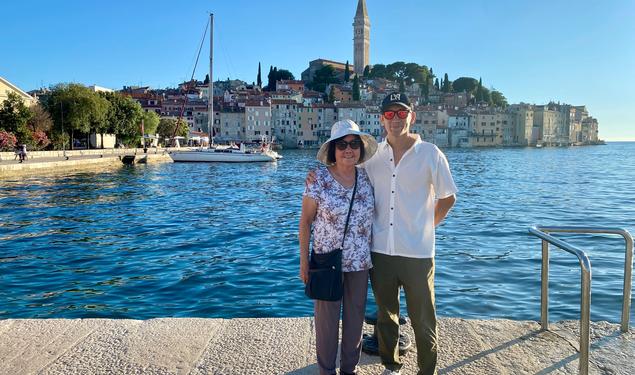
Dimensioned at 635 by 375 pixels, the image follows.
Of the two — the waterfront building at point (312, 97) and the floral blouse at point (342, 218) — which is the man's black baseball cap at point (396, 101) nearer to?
the floral blouse at point (342, 218)

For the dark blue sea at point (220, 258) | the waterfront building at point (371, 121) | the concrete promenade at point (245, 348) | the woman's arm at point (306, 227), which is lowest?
the dark blue sea at point (220, 258)

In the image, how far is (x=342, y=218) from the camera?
10.5 feet

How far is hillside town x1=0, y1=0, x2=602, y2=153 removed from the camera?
104188mm

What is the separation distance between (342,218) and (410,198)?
1.52 ft

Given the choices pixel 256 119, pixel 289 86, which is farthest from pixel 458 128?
pixel 256 119

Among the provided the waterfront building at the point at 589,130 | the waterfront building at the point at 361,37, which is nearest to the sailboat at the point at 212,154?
the waterfront building at the point at 361,37

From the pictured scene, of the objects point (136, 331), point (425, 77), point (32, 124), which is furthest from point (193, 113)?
point (136, 331)

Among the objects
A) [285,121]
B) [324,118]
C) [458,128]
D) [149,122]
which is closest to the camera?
[149,122]

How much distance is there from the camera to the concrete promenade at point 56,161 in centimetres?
3169

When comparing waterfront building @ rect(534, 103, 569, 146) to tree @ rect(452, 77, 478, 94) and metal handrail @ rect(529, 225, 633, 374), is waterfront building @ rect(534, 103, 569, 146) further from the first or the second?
metal handrail @ rect(529, 225, 633, 374)

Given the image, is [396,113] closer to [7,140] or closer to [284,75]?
[7,140]

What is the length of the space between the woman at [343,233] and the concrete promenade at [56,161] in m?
31.4

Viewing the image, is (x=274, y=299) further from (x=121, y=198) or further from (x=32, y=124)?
(x=32, y=124)

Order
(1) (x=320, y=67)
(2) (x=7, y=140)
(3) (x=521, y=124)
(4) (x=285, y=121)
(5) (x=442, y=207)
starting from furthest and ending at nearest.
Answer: (1) (x=320, y=67)
(3) (x=521, y=124)
(4) (x=285, y=121)
(2) (x=7, y=140)
(5) (x=442, y=207)
